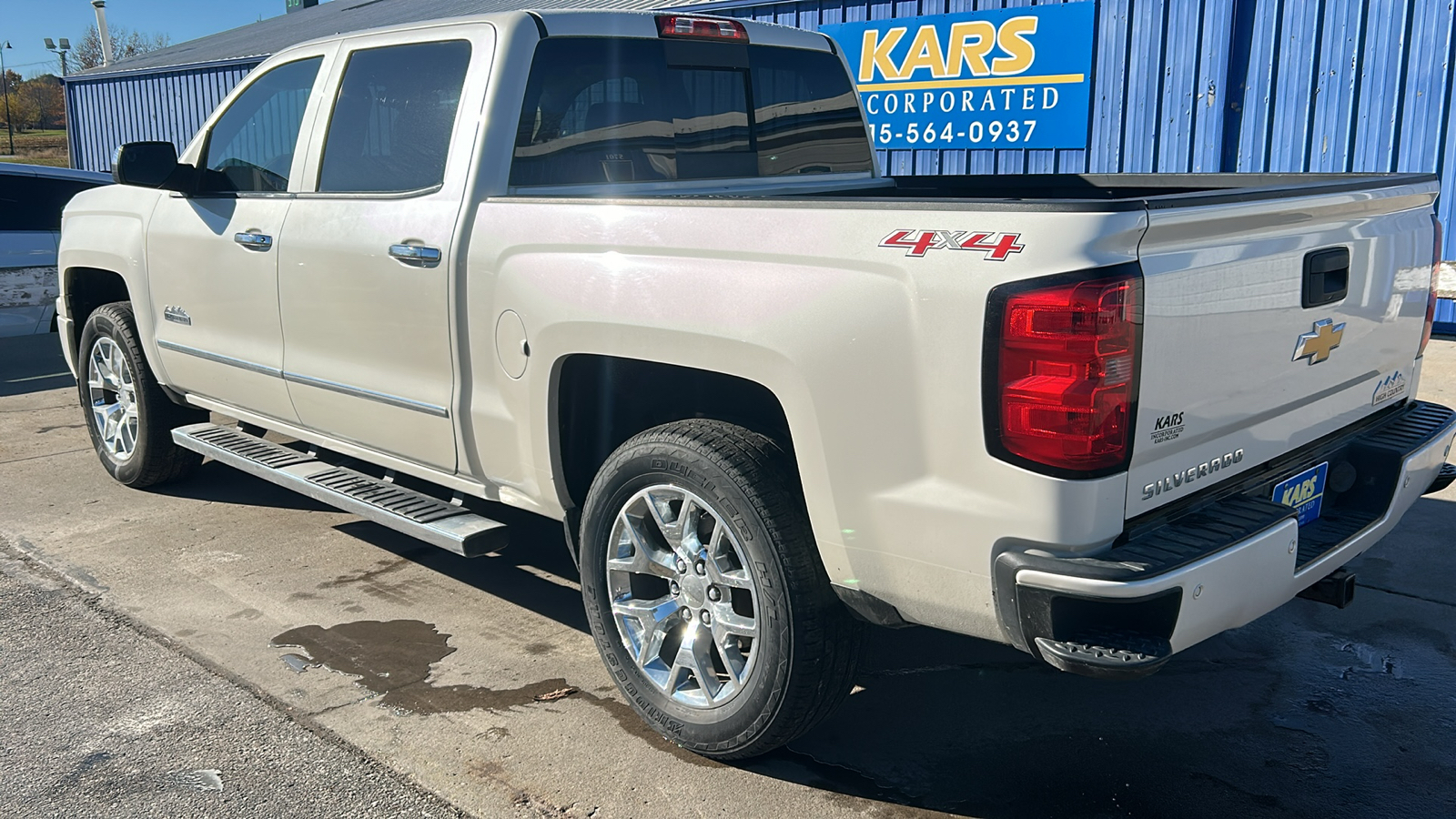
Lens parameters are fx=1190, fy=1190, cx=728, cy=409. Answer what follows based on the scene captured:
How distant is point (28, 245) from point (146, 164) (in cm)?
494

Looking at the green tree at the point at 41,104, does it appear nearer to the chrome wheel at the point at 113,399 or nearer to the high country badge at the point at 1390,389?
the chrome wheel at the point at 113,399

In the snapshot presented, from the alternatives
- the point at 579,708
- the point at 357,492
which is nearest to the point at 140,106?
the point at 357,492

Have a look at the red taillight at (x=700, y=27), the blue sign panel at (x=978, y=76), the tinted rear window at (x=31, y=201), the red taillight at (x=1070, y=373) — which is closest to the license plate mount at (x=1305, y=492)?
the red taillight at (x=1070, y=373)

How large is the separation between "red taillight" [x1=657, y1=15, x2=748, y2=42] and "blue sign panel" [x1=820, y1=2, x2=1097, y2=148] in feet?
21.1

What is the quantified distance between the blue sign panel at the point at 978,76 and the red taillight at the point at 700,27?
21.1 ft

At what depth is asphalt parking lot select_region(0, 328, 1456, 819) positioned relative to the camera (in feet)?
9.82

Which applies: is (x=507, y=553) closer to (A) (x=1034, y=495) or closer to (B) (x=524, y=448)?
(B) (x=524, y=448)

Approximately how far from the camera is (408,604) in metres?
4.31

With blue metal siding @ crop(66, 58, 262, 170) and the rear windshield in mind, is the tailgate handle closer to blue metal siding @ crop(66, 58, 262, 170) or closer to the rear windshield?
the rear windshield

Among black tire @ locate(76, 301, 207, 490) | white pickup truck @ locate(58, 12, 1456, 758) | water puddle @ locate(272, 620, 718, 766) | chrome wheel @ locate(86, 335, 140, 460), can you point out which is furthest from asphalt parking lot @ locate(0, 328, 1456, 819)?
chrome wheel @ locate(86, 335, 140, 460)

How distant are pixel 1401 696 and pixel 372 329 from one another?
3.41 meters

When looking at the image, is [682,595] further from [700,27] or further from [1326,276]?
[700,27]

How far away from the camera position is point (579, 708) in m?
3.47

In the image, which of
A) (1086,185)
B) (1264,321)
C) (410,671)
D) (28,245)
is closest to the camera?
(1264,321)
